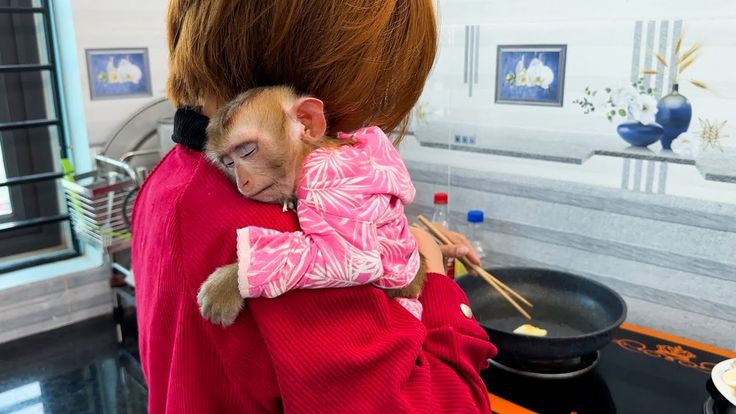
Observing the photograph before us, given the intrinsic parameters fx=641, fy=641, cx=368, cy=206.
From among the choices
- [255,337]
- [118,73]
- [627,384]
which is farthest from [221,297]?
[118,73]

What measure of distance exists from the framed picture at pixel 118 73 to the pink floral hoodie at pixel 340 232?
1.24 m

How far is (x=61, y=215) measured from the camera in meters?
1.80

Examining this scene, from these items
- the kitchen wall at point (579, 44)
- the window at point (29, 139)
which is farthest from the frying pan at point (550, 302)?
the window at point (29, 139)

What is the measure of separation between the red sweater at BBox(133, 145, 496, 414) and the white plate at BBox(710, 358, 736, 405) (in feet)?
2.12

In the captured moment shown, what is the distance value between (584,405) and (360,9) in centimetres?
86

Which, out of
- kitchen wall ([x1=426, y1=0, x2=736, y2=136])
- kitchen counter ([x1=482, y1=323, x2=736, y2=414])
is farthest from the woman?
kitchen wall ([x1=426, y1=0, x2=736, y2=136])

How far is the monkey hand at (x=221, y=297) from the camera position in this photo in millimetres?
544

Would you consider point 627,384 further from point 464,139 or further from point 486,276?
point 464,139

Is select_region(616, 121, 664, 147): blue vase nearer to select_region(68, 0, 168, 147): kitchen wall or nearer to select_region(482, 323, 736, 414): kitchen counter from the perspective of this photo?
select_region(482, 323, 736, 414): kitchen counter

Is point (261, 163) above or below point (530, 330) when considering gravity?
above

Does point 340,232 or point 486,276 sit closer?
point 340,232

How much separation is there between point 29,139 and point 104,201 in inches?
13.2

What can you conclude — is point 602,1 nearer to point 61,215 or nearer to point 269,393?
point 269,393

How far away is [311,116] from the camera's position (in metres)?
0.61
